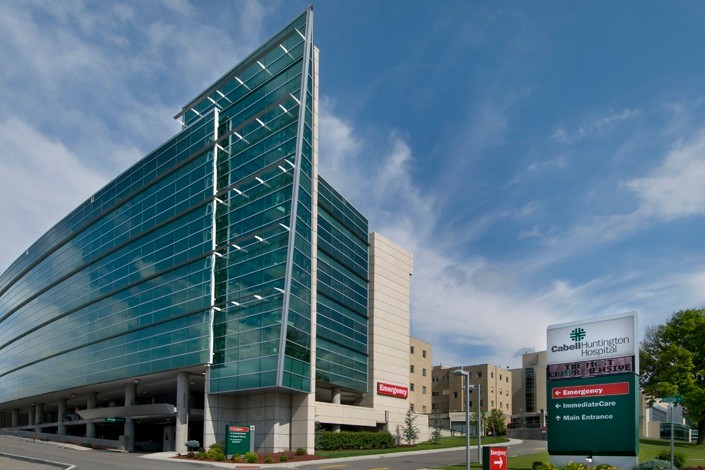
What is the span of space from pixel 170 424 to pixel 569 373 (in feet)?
158

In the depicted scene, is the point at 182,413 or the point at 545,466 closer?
the point at 545,466

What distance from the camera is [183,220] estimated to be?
199ft

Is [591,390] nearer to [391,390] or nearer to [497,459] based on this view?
[497,459]

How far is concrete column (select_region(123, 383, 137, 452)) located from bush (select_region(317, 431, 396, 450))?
19211 mm

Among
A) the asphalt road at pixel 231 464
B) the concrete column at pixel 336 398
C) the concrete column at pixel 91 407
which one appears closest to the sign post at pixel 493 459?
the asphalt road at pixel 231 464

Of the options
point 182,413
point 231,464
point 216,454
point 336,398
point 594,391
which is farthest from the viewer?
point 336,398

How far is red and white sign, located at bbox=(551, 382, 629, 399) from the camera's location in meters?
29.8

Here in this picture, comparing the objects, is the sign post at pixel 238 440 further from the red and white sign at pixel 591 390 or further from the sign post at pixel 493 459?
the red and white sign at pixel 591 390

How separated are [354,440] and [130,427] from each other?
71.6 ft

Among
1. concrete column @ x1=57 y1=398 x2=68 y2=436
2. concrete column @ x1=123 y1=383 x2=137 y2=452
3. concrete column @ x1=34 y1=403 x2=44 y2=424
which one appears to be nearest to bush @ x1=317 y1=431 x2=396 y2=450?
concrete column @ x1=123 y1=383 x2=137 y2=452

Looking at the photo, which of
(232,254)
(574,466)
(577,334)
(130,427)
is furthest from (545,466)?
(130,427)

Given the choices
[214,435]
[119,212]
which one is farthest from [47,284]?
[214,435]

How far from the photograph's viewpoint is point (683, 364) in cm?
5728

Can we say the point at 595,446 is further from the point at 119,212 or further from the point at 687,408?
the point at 119,212
